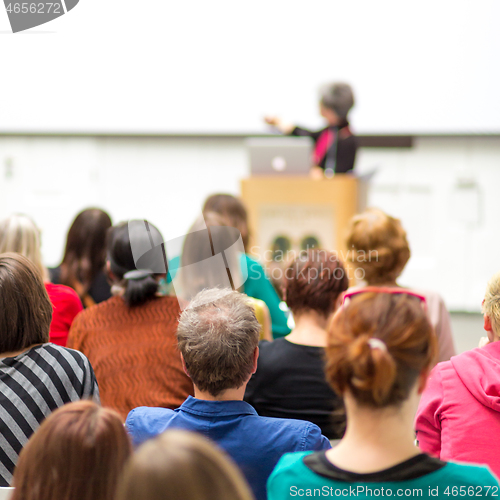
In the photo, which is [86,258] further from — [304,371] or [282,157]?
[304,371]

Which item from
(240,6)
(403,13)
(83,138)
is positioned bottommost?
(83,138)

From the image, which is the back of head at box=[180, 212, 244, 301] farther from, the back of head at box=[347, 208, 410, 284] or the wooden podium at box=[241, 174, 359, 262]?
the wooden podium at box=[241, 174, 359, 262]

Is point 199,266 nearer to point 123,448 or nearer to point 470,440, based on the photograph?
point 470,440

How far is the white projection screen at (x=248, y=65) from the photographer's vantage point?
14.1 feet

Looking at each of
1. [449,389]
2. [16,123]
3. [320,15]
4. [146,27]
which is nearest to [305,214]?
[449,389]

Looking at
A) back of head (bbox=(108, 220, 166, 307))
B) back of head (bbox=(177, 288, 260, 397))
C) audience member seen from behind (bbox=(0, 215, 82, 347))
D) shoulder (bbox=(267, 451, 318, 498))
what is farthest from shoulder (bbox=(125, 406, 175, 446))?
audience member seen from behind (bbox=(0, 215, 82, 347))

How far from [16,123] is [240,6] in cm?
209

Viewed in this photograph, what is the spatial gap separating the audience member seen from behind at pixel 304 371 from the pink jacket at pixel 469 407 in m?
0.28

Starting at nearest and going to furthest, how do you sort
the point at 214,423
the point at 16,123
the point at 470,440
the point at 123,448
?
the point at 123,448
the point at 214,423
the point at 470,440
the point at 16,123

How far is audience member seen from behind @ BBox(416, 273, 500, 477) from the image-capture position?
4.31 feet

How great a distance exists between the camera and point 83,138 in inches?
190

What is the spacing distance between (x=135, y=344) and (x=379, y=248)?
0.94 meters

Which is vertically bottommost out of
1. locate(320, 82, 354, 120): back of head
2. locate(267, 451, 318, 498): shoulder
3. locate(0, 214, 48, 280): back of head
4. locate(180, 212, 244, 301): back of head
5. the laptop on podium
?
locate(267, 451, 318, 498): shoulder

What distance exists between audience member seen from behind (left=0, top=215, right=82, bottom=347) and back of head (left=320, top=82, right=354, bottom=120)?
200 centimetres
